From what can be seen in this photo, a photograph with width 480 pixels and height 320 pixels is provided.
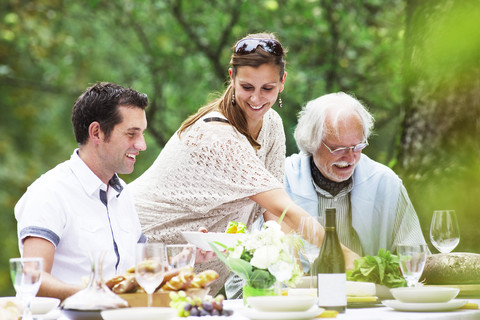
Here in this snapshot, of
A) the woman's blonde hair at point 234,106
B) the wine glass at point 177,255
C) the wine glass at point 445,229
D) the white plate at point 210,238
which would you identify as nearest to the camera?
the wine glass at point 177,255

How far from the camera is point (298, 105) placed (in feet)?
26.3

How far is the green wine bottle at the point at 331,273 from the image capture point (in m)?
2.21

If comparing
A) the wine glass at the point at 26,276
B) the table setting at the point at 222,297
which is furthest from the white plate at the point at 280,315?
the wine glass at the point at 26,276

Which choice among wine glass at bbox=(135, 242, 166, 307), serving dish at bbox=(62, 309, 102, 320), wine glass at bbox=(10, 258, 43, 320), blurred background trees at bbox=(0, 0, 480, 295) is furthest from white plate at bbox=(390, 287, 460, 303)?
blurred background trees at bbox=(0, 0, 480, 295)

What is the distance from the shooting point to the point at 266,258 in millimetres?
2244

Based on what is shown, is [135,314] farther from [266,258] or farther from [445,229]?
[445,229]

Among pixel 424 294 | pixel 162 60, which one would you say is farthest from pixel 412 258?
pixel 162 60

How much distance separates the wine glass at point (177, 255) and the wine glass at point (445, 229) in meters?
1.26

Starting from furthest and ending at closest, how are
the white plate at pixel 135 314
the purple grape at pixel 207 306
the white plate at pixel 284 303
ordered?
the purple grape at pixel 207 306 < the white plate at pixel 284 303 < the white plate at pixel 135 314

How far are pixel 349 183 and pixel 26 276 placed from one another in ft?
8.13

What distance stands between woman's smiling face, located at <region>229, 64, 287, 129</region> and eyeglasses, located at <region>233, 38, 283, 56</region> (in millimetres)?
69

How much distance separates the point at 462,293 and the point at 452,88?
1886mm

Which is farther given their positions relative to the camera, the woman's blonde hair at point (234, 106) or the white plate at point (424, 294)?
the woman's blonde hair at point (234, 106)

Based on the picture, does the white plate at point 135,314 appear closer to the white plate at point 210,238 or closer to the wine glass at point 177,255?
the wine glass at point 177,255
